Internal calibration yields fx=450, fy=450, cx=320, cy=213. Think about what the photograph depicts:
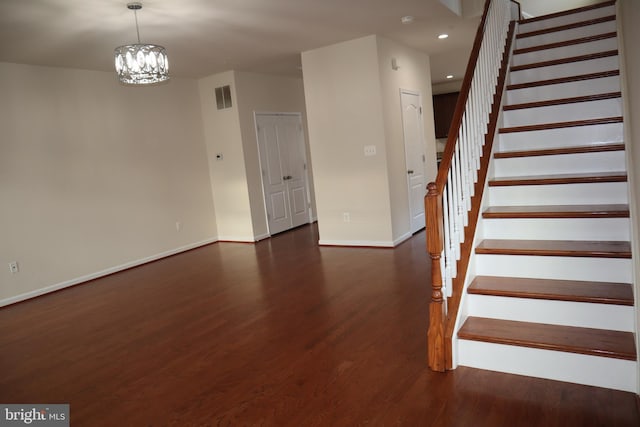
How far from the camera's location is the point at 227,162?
688 cm

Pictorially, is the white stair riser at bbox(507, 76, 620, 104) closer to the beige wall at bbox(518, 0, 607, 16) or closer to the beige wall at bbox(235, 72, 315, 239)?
the beige wall at bbox(518, 0, 607, 16)

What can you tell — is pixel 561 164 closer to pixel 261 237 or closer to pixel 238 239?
pixel 261 237

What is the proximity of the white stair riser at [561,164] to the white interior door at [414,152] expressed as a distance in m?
2.63

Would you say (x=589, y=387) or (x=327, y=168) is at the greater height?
(x=327, y=168)

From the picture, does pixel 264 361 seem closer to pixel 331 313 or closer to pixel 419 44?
pixel 331 313

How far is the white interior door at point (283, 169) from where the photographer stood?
281 inches

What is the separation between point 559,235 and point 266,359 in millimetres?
2041

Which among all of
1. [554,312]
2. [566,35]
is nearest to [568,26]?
[566,35]

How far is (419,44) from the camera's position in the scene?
6199 millimetres

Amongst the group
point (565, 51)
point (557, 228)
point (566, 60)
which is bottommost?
point (557, 228)

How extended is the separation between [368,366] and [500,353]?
750 millimetres

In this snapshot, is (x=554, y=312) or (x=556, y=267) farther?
(x=556, y=267)

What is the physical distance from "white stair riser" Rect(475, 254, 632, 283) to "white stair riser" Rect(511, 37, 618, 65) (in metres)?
2.40

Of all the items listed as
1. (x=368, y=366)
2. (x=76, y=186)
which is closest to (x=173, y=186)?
(x=76, y=186)
